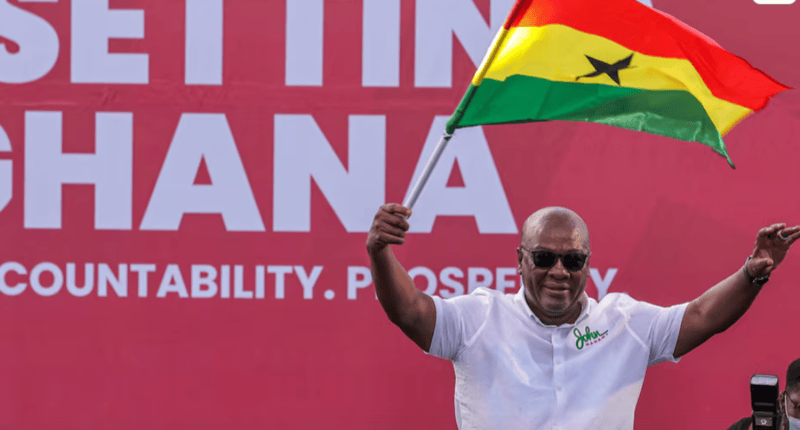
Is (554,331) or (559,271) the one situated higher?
(559,271)

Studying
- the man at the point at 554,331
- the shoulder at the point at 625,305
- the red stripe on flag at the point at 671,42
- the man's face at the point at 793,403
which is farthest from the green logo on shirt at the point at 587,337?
the man's face at the point at 793,403

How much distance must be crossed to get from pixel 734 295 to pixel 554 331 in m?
0.50

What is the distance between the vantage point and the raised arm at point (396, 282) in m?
2.00

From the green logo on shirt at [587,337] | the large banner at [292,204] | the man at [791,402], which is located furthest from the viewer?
the large banner at [292,204]

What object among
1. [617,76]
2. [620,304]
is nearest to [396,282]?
[620,304]

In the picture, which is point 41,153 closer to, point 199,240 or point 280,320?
point 199,240

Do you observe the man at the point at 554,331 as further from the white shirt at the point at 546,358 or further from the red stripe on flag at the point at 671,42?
the red stripe on flag at the point at 671,42

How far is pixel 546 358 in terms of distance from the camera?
2193 mm

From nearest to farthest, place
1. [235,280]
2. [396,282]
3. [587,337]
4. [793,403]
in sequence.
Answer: [396,282] → [587,337] → [793,403] → [235,280]

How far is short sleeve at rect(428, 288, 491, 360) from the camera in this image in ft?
7.30

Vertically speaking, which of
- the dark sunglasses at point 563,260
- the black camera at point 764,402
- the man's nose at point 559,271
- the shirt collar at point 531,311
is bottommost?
the black camera at point 764,402

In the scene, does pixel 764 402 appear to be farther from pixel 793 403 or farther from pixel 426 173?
pixel 426 173

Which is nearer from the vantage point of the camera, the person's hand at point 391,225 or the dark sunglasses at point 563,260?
the person's hand at point 391,225

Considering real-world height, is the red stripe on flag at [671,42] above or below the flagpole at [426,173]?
above
